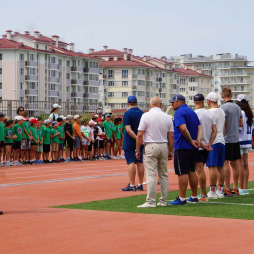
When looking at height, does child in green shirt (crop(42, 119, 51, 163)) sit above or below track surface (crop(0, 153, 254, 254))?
above

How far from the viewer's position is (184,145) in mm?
12219

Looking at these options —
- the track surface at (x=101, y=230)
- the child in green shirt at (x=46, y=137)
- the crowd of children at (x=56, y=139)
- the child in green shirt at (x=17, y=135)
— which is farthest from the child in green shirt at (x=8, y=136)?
the track surface at (x=101, y=230)

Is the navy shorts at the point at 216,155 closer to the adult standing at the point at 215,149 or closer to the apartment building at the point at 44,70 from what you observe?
the adult standing at the point at 215,149

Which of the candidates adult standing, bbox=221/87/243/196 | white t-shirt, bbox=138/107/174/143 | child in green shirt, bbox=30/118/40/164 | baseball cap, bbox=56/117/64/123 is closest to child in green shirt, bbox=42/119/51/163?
child in green shirt, bbox=30/118/40/164

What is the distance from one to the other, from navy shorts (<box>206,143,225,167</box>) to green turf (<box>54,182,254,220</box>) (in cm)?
75

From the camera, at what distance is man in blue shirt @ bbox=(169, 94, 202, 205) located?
1216cm

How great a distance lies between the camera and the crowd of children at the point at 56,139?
24.6 meters

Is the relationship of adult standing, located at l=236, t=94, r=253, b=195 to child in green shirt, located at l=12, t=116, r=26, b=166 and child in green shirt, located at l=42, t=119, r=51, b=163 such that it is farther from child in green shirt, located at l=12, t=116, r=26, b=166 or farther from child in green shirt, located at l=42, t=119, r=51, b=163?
child in green shirt, located at l=42, t=119, r=51, b=163

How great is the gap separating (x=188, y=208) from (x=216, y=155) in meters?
1.95

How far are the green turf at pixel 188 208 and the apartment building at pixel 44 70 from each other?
318ft

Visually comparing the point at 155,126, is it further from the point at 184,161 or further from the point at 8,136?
the point at 8,136

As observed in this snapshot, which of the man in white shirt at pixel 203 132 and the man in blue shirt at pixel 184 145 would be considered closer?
the man in blue shirt at pixel 184 145

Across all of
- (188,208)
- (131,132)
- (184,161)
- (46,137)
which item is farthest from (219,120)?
(46,137)

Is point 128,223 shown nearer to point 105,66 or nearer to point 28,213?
point 28,213
